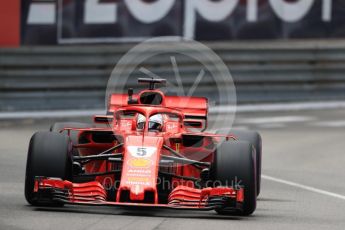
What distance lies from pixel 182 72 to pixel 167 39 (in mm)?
1344

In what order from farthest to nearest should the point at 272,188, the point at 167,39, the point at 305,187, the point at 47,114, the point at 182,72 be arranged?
the point at 182,72, the point at 167,39, the point at 47,114, the point at 305,187, the point at 272,188

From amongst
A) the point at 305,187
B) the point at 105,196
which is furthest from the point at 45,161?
the point at 305,187

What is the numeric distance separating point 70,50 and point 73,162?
39.2 feet

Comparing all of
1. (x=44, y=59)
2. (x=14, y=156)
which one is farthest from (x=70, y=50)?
(x=14, y=156)

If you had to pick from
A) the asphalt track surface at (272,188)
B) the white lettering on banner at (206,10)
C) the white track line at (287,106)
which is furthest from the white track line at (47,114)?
the white track line at (287,106)

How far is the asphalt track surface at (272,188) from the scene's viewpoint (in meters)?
12.5

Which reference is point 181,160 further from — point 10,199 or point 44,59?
point 44,59

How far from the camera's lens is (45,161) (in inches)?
524

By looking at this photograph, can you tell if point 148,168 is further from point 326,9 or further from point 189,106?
point 326,9

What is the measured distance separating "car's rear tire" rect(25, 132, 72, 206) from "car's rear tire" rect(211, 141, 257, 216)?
1.57 metres

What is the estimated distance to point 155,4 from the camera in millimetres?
25906

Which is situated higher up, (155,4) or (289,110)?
(155,4)

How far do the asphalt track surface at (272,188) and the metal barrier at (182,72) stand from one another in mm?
909

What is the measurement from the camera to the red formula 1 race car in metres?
13.1
